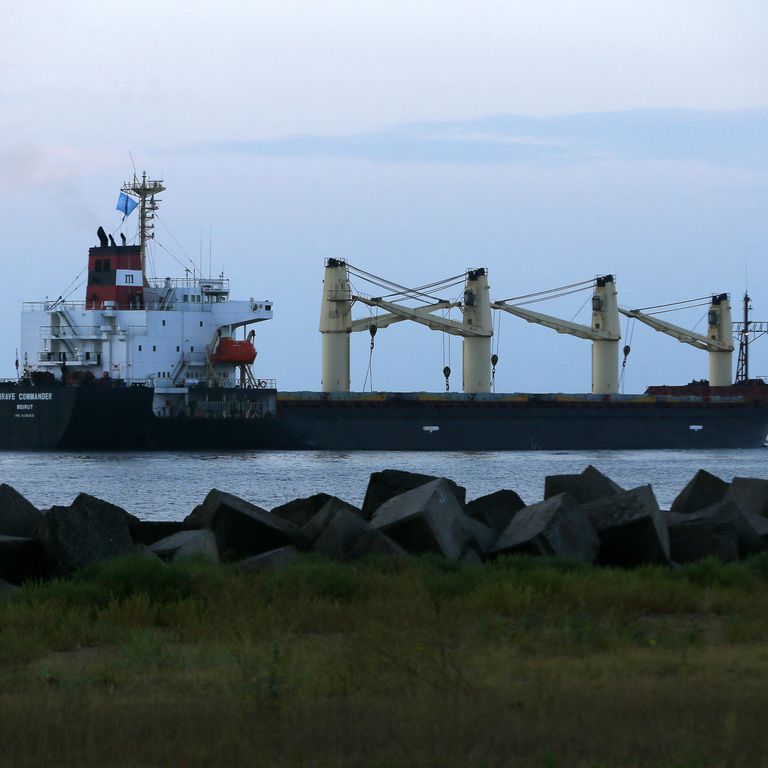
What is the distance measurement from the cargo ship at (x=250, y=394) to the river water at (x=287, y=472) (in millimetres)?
814

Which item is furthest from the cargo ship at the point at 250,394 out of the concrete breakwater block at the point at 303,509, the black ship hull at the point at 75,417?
the concrete breakwater block at the point at 303,509

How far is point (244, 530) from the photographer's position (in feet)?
37.1

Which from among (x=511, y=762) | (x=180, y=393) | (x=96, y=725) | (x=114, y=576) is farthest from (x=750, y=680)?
(x=180, y=393)

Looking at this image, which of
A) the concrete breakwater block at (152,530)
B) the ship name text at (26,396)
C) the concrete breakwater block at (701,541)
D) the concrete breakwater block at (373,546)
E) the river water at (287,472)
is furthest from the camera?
the ship name text at (26,396)

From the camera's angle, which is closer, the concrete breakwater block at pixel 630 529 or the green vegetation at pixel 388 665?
the green vegetation at pixel 388 665

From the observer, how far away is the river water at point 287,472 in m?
23.6

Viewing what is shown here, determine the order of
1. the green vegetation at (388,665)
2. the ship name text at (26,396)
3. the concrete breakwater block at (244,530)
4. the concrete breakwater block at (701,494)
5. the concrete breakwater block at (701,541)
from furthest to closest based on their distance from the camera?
the ship name text at (26,396) → the concrete breakwater block at (701,494) → the concrete breakwater block at (244,530) → the concrete breakwater block at (701,541) → the green vegetation at (388,665)

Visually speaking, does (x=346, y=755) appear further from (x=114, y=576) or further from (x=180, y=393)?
(x=180, y=393)

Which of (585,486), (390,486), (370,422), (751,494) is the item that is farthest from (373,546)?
(370,422)

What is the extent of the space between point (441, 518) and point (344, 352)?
36606 mm

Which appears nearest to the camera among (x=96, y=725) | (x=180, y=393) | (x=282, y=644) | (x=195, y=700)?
(x=96, y=725)

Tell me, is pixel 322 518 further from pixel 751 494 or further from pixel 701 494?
pixel 751 494

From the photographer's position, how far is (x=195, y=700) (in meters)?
5.72

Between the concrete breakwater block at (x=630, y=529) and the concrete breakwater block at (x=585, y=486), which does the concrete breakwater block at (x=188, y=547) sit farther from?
the concrete breakwater block at (x=585, y=486)
